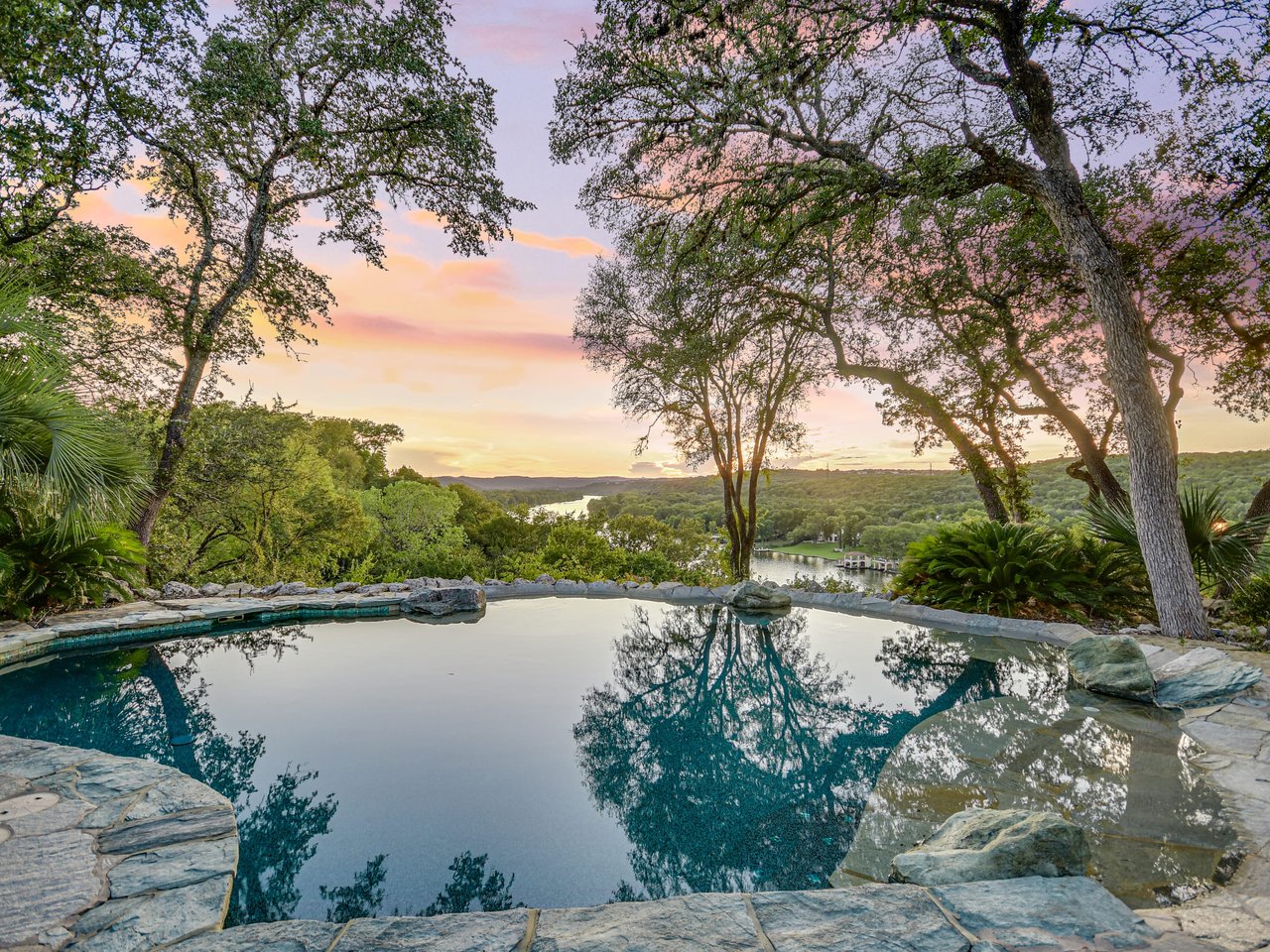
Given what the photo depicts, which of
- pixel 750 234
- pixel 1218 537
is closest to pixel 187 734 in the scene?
pixel 750 234

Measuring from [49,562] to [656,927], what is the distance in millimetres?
8364

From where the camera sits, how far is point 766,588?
8906 millimetres

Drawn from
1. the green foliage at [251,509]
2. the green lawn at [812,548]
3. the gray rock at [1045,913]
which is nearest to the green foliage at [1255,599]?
the gray rock at [1045,913]

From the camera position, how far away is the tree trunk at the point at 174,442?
28.1ft

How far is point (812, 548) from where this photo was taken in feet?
67.3

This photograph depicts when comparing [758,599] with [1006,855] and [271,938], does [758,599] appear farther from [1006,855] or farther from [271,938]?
[271,938]

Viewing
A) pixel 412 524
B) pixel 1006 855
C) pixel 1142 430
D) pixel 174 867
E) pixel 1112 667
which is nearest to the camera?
pixel 1006 855

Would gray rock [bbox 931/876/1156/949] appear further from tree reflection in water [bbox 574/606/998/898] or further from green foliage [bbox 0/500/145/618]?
green foliage [bbox 0/500/145/618]

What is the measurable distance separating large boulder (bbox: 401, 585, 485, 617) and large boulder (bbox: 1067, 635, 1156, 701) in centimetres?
759

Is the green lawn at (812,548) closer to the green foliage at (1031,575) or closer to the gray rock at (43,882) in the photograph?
the green foliage at (1031,575)

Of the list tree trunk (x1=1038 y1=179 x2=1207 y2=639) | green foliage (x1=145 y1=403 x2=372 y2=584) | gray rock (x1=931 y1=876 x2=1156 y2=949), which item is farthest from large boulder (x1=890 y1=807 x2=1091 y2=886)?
green foliage (x1=145 y1=403 x2=372 y2=584)

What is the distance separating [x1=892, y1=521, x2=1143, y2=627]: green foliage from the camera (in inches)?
279

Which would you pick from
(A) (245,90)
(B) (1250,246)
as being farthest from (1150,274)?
(A) (245,90)

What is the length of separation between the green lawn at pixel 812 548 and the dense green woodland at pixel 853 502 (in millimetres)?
301
